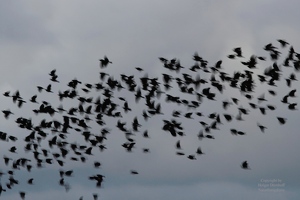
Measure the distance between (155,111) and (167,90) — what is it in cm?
195

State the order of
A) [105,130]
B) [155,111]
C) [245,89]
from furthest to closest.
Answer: [105,130] → [155,111] → [245,89]

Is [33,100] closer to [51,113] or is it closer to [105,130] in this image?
[51,113]

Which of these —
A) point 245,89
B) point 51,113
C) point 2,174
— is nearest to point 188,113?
point 245,89

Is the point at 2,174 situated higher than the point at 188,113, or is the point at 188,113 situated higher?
the point at 188,113

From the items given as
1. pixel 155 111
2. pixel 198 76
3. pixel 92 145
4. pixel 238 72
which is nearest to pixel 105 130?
pixel 92 145

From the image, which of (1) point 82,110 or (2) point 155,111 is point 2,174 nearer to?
(1) point 82,110

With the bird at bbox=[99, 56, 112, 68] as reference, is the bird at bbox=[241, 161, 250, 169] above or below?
below

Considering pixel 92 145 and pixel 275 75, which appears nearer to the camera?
pixel 275 75

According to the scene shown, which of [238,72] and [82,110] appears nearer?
[238,72]

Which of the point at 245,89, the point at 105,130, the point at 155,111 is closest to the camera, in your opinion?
the point at 245,89

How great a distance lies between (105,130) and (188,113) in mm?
7451

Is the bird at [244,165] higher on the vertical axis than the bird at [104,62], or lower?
lower

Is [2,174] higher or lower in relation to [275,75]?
lower

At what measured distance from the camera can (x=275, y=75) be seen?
52.3 meters
